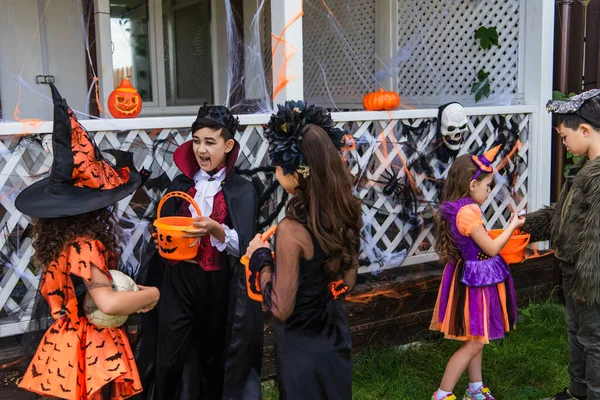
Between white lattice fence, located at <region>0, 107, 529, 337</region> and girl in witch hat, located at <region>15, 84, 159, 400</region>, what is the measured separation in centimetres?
97

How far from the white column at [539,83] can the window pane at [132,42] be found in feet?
13.9

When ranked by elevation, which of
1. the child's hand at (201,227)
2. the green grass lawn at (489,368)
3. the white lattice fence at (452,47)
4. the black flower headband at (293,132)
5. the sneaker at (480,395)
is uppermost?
the white lattice fence at (452,47)

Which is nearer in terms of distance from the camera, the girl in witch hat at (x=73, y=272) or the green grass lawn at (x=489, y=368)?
the girl in witch hat at (x=73, y=272)

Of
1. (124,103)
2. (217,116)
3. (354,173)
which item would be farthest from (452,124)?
(124,103)

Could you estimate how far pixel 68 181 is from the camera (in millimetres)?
2357

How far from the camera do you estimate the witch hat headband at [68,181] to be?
2299 mm

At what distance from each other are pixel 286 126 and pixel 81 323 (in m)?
1.15

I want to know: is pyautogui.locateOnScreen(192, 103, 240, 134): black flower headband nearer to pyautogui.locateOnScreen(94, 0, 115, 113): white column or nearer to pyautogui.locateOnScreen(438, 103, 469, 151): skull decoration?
pyautogui.locateOnScreen(438, 103, 469, 151): skull decoration

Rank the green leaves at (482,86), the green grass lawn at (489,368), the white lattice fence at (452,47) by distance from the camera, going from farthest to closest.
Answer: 1. the green leaves at (482,86)
2. the white lattice fence at (452,47)
3. the green grass lawn at (489,368)

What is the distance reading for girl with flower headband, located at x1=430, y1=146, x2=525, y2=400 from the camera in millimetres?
3248

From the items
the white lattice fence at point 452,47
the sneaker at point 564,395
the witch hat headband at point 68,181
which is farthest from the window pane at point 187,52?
the sneaker at point 564,395

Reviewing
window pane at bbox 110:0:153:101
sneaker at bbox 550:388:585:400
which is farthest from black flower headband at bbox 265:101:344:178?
window pane at bbox 110:0:153:101

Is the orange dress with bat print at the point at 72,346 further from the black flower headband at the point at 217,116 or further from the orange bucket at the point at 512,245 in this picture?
the orange bucket at the point at 512,245

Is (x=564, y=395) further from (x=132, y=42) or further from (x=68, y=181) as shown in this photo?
(x=132, y=42)
